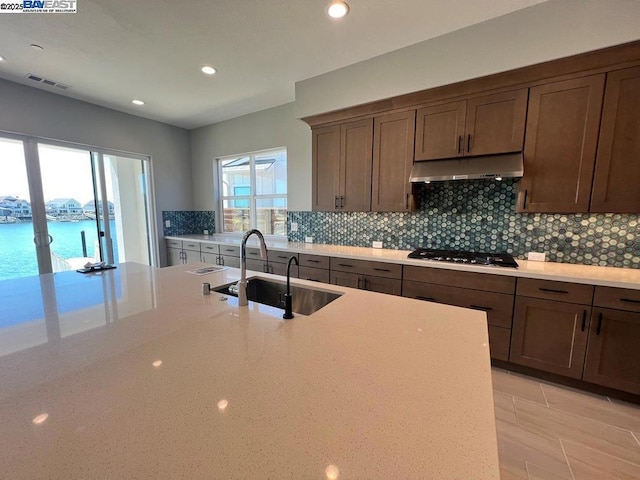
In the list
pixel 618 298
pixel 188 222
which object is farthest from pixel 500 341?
pixel 188 222

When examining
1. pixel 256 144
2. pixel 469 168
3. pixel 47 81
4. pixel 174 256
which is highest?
pixel 47 81

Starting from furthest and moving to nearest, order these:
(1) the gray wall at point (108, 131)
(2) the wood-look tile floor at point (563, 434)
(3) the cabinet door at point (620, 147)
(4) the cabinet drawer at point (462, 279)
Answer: (1) the gray wall at point (108, 131) < (4) the cabinet drawer at point (462, 279) < (3) the cabinet door at point (620, 147) < (2) the wood-look tile floor at point (563, 434)

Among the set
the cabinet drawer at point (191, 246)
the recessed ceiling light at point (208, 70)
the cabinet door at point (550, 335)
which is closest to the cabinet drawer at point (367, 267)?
the cabinet door at point (550, 335)

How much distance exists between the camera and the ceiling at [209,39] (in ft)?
6.33

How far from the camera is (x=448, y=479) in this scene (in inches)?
18.9

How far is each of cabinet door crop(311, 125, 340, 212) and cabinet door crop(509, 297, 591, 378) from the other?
2025 mm

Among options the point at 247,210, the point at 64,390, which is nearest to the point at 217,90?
the point at 247,210

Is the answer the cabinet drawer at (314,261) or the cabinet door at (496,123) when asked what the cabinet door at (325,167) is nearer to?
the cabinet drawer at (314,261)

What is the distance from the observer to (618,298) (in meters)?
1.77

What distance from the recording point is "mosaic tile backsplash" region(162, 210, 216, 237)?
468 centimetres

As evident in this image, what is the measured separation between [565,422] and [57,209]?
5406mm

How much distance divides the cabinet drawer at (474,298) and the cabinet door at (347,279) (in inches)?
20.0

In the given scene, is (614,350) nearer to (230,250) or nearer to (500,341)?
(500,341)

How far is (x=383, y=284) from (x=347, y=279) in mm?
384
